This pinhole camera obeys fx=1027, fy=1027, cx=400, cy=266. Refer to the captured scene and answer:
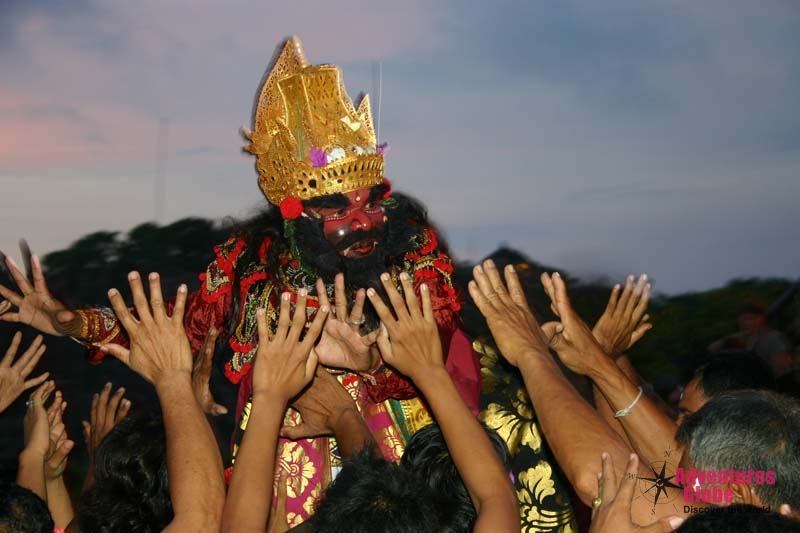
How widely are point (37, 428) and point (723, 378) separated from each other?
1972mm

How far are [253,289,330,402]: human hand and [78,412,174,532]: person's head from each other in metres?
0.44

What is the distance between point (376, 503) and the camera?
203 cm

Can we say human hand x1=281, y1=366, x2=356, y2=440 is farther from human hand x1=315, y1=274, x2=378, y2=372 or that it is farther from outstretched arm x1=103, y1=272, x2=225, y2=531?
outstretched arm x1=103, y1=272, x2=225, y2=531

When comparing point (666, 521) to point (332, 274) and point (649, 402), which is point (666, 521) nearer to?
point (649, 402)

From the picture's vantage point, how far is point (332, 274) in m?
A: 3.50

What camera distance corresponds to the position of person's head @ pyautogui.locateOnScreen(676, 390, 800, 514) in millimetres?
1959

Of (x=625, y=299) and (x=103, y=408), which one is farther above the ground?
(x=625, y=299)

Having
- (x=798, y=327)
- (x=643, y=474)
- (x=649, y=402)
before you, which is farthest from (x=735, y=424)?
(x=798, y=327)

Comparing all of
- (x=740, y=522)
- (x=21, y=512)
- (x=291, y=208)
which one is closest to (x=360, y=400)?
(x=291, y=208)

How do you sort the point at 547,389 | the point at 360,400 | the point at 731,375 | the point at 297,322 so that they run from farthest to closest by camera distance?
the point at 360,400, the point at 731,375, the point at 297,322, the point at 547,389

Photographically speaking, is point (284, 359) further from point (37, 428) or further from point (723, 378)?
point (723, 378)

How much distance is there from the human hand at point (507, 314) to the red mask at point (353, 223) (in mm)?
1062

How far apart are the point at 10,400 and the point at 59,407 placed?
16 cm

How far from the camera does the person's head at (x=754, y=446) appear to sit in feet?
6.43
